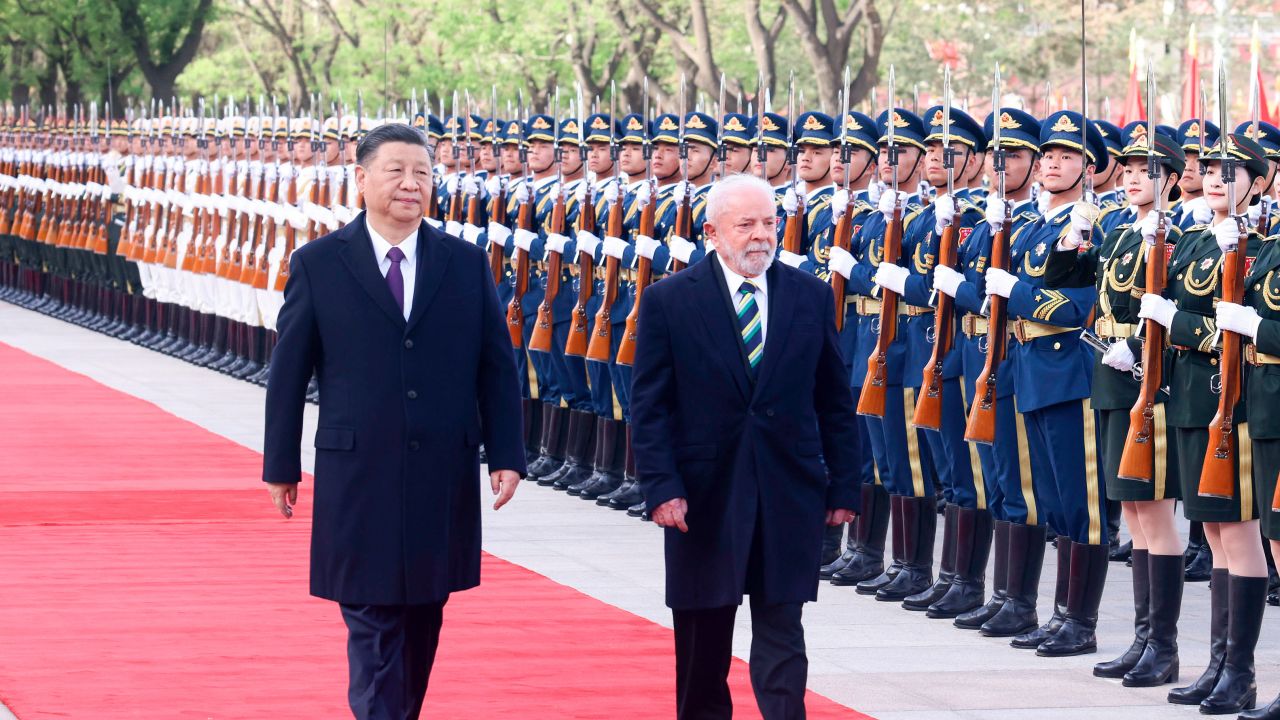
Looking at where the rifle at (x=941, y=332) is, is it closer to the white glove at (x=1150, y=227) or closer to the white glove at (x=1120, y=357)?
the white glove at (x=1120, y=357)

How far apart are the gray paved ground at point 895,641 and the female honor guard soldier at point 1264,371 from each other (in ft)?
2.07

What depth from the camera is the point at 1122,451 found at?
7168 millimetres

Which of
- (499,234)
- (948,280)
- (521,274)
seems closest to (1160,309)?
(948,280)

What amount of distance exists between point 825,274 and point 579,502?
270 centimetres

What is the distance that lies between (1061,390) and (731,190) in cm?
227

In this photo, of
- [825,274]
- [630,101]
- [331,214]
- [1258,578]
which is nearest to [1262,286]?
[1258,578]

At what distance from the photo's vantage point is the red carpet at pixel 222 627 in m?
6.47

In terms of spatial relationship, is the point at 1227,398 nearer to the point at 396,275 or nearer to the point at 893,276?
the point at 893,276

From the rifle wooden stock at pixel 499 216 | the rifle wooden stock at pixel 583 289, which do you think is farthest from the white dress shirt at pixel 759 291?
the rifle wooden stock at pixel 499 216

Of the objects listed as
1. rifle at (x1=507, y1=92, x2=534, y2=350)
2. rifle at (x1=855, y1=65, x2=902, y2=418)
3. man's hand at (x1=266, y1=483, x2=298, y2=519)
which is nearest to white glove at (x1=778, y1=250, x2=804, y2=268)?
rifle at (x1=855, y1=65, x2=902, y2=418)

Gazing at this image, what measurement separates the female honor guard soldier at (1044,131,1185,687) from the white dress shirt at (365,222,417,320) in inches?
93.9

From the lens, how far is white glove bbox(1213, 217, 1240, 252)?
6.51m

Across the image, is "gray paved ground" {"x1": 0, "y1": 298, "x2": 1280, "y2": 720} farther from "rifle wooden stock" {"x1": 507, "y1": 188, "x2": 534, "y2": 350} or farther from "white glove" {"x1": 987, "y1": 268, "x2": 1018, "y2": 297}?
→ "white glove" {"x1": 987, "y1": 268, "x2": 1018, "y2": 297}

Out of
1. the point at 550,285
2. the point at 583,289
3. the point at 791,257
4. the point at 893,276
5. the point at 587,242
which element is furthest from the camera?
the point at 550,285
